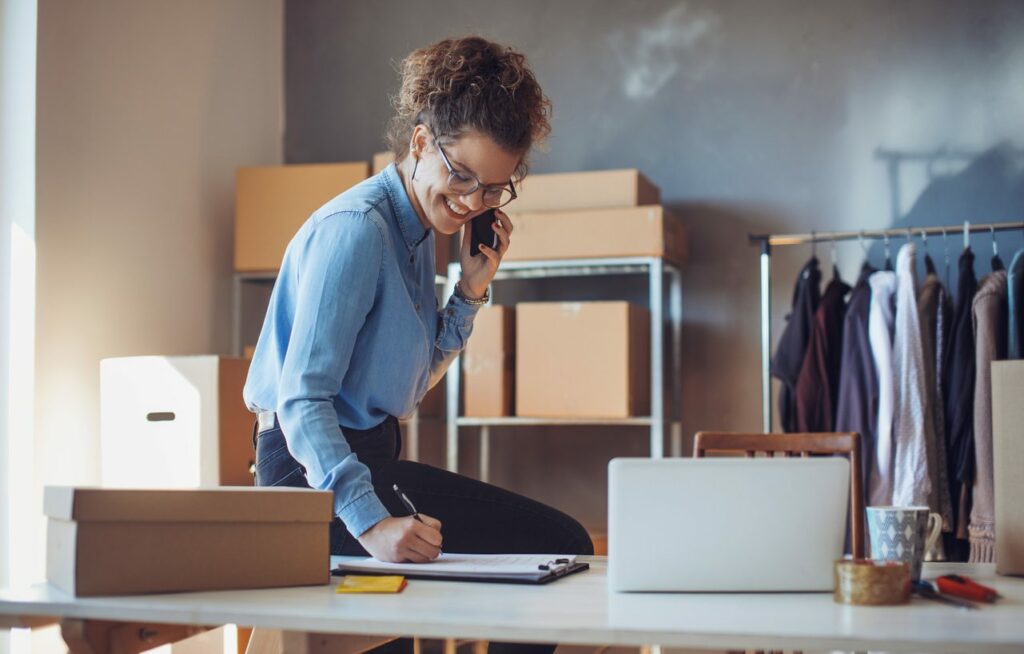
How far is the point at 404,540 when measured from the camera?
139 centimetres

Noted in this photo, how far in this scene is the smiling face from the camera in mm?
1649

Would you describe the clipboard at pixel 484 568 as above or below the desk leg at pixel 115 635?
above

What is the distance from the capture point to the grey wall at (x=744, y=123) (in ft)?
11.5

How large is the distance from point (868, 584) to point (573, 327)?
2.24 meters

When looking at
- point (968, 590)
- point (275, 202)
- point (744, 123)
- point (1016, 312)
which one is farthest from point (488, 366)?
point (968, 590)

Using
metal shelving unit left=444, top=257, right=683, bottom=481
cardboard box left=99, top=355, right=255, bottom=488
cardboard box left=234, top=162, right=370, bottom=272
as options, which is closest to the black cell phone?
cardboard box left=99, top=355, right=255, bottom=488

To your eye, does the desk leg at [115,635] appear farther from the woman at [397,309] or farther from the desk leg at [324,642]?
the woman at [397,309]

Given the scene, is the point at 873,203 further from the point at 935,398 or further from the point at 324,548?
the point at 324,548

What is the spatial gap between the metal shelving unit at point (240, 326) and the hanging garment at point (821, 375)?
1.17 m

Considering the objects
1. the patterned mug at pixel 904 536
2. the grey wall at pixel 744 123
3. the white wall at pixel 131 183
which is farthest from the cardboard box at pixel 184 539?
the grey wall at pixel 744 123

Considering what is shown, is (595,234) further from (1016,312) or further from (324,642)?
(324,642)

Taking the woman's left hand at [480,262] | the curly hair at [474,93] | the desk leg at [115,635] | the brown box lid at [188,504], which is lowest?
the desk leg at [115,635]

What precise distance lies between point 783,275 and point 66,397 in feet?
7.32

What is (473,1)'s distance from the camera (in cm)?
408
